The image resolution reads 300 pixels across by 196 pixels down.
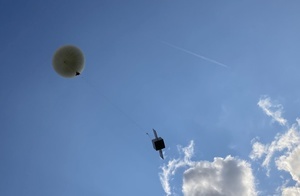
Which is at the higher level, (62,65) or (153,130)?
(62,65)

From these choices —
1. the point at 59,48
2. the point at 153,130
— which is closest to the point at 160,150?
the point at 153,130

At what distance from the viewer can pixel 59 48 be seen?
94.6 feet

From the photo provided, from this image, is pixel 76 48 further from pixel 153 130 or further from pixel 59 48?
pixel 153 130

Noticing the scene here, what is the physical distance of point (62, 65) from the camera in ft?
93.5

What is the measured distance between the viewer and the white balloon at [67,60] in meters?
28.4

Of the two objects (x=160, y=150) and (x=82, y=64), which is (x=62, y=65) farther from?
(x=160, y=150)

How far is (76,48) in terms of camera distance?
28953mm

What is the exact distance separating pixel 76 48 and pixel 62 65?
1.80 meters

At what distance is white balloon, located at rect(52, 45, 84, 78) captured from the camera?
28.4 metres

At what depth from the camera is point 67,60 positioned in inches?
1120

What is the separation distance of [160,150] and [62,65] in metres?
10.4

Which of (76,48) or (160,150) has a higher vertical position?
(76,48)

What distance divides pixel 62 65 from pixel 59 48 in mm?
1476

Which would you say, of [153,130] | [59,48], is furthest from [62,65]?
[153,130]
